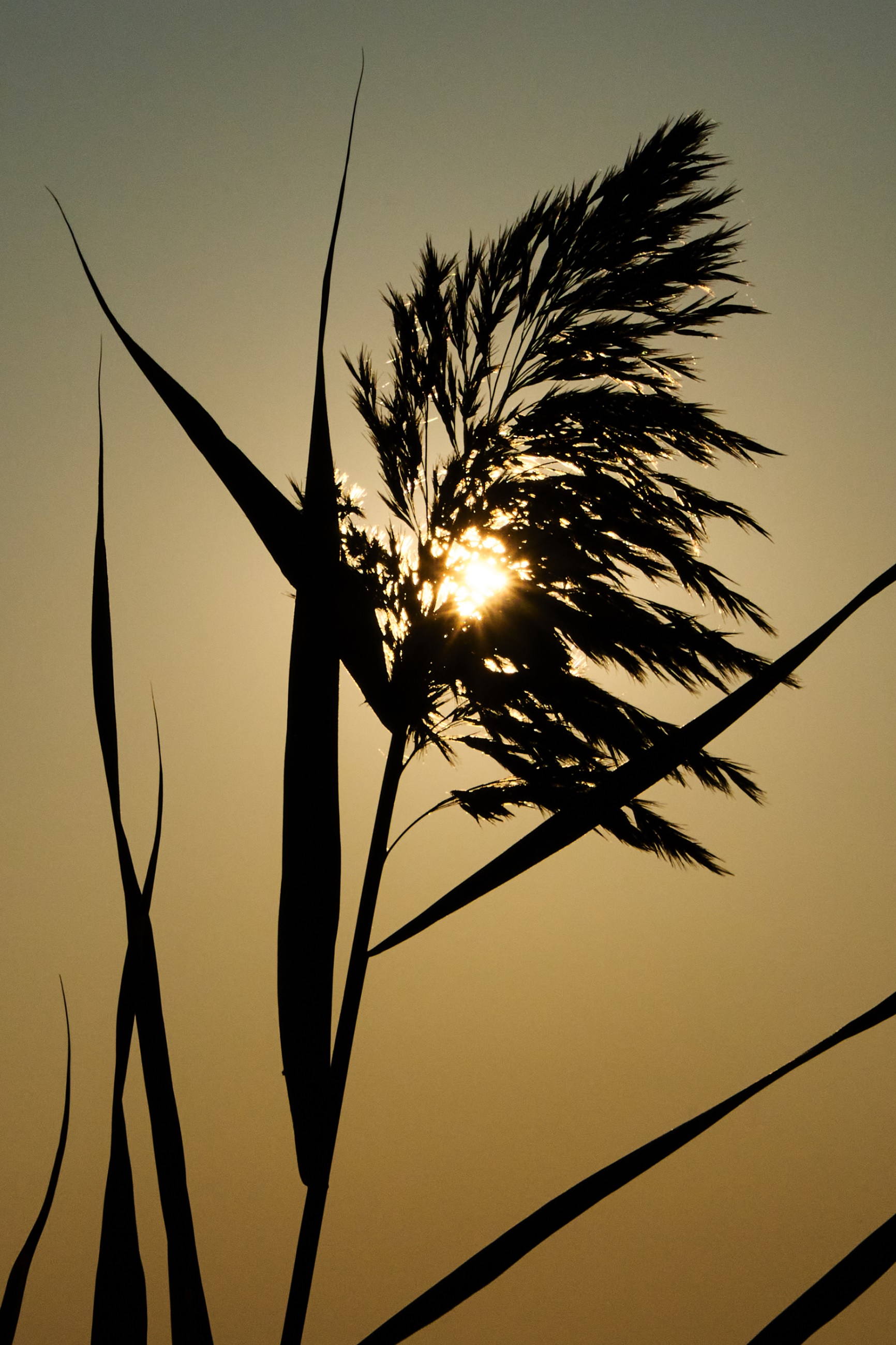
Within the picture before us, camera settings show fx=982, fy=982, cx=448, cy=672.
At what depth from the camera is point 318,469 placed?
23.8 inches

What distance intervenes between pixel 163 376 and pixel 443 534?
0.96 m

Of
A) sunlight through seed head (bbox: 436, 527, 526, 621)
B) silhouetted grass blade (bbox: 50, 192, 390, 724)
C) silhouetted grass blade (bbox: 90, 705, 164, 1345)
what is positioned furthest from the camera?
sunlight through seed head (bbox: 436, 527, 526, 621)

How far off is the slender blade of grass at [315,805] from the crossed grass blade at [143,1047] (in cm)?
8

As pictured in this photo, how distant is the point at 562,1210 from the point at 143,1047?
10.6 inches

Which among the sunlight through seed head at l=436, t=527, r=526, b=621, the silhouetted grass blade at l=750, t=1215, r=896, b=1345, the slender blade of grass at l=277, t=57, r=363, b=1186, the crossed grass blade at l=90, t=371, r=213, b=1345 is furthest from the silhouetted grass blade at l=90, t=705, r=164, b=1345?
the sunlight through seed head at l=436, t=527, r=526, b=621

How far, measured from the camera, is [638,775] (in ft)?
1.61

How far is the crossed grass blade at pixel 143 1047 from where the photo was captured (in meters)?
0.59

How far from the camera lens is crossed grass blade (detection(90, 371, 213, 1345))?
592 millimetres

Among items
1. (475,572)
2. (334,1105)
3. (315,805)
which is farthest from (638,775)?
(475,572)

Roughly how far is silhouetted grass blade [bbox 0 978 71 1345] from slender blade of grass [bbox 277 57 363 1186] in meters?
0.21

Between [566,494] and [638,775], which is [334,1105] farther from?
[566,494]

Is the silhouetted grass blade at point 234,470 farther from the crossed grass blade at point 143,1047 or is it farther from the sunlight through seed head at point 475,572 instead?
the sunlight through seed head at point 475,572

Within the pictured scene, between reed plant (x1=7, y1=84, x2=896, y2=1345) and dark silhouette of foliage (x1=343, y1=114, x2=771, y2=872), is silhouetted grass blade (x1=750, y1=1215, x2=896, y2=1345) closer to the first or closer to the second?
reed plant (x1=7, y1=84, x2=896, y2=1345)

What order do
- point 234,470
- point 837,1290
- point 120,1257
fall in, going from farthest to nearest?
point 120,1257
point 234,470
point 837,1290
